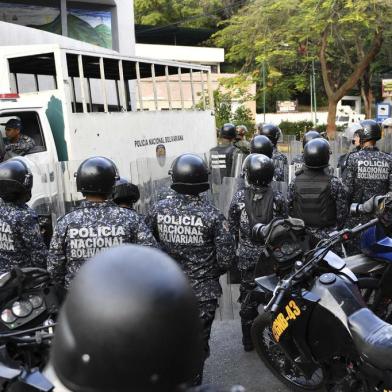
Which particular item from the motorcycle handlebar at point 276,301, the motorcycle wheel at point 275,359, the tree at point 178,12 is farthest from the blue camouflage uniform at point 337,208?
the tree at point 178,12

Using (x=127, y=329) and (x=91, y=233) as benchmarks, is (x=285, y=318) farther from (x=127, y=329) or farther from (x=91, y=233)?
(x=127, y=329)

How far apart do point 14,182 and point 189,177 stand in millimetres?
1210

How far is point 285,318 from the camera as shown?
3.18 m

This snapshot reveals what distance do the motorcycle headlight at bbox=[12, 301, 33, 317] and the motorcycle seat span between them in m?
1.55

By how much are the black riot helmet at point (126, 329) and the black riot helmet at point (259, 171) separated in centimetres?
318

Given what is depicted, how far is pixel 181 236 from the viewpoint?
3527 mm

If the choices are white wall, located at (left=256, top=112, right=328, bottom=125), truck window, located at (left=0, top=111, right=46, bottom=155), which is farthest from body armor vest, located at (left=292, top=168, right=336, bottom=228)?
white wall, located at (left=256, top=112, right=328, bottom=125)

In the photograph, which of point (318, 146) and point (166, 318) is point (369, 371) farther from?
point (318, 146)

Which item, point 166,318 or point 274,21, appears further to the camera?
point 274,21

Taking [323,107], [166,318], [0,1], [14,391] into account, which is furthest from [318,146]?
[323,107]

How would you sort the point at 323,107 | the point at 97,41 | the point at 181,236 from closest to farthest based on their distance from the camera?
the point at 181,236 → the point at 97,41 → the point at 323,107

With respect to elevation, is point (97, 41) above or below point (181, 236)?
above

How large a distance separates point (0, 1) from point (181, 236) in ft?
55.8

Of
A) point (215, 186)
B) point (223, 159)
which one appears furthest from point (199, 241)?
point (223, 159)
